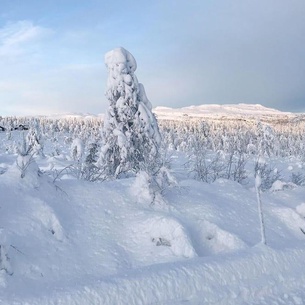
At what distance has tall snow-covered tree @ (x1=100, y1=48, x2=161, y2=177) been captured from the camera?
61.7 feet

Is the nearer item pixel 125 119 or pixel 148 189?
pixel 148 189

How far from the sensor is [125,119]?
19172mm

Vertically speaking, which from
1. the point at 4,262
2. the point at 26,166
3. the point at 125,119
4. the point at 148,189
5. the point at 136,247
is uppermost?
the point at 125,119

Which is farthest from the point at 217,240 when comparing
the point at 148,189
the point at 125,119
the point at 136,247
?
the point at 125,119

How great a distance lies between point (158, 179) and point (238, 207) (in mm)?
2281

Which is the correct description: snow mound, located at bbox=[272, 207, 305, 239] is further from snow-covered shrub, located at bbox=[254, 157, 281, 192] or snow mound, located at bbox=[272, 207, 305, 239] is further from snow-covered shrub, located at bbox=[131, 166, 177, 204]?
snow-covered shrub, located at bbox=[254, 157, 281, 192]

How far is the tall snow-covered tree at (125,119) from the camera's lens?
18812 mm

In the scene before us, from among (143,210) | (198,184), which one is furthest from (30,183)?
(198,184)

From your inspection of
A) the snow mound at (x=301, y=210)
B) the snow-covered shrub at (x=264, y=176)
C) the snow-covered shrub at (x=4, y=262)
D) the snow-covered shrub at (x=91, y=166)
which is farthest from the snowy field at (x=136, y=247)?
the snow-covered shrub at (x=264, y=176)

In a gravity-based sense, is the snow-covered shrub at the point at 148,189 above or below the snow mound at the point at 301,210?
above

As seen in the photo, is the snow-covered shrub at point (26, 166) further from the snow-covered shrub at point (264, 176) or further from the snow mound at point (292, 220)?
the snow-covered shrub at point (264, 176)

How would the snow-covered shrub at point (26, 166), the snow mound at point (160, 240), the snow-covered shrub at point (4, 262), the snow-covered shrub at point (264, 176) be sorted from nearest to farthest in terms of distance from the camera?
the snow-covered shrub at point (4, 262), the snow mound at point (160, 240), the snow-covered shrub at point (26, 166), the snow-covered shrub at point (264, 176)

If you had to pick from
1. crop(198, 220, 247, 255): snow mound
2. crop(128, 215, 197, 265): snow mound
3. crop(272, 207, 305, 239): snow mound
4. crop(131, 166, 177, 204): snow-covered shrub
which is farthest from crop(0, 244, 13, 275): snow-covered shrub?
crop(272, 207, 305, 239): snow mound

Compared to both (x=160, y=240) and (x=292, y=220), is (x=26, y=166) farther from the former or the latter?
(x=292, y=220)
